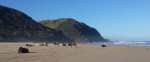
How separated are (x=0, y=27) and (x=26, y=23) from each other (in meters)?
17.1

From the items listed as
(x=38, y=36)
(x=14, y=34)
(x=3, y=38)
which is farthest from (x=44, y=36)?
(x=3, y=38)

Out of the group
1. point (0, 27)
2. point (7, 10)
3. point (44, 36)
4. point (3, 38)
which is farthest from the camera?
point (44, 36)

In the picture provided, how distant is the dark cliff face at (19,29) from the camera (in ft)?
370

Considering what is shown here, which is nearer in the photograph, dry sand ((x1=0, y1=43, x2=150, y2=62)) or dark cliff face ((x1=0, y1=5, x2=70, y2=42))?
dry sand ((x1=0, y1=43, x2=150, y2=62))

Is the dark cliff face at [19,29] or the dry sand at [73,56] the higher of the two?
the dark cliff face at [19,29]

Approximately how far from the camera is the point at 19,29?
394 ft

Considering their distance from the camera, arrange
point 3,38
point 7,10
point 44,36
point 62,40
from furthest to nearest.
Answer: point 62,40 → point 44,36 → point 7,10 → point 3,38

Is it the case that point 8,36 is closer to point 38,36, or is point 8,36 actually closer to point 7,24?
point 7,24

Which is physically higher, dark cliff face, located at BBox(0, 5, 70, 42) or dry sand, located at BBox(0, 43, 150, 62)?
dark cliff face, located at BBox(0, 5, 70, 42)

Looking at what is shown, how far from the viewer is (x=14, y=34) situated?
113500 millimetres

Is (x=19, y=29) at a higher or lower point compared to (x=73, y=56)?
higher

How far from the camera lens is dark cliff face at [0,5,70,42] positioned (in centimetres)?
11272

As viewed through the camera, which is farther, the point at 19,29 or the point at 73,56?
the point at 19,29

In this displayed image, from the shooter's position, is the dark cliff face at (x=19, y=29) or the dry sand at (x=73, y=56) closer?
the dry sand at (x=73, y=56)
